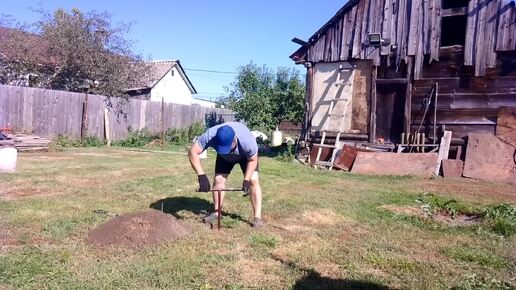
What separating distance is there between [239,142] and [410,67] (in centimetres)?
822

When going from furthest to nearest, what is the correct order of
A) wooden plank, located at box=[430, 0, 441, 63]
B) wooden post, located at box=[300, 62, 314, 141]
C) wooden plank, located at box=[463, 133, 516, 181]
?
1. wooden post, located at box=[300, 62, 314, 141]
2. wooden plank, located at box=[430, 0, 441, 63]
3. wooden plank, located at box=[463, 133, 516, 181]

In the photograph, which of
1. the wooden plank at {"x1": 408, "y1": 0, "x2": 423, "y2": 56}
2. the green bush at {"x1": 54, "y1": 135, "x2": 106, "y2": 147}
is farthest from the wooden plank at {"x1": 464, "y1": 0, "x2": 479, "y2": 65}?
the green bush at {"x1": 54, "y1": 135, "x2": 106, "y2": 147}

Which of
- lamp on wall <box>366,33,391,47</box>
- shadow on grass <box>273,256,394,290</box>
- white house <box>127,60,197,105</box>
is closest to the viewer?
shadow on grass <box>273,256,394,290</box>

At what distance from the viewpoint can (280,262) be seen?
173 inches

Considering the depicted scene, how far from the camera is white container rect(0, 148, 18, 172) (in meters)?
9.20

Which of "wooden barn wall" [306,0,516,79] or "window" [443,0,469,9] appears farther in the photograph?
"window" [443,0,469,9]

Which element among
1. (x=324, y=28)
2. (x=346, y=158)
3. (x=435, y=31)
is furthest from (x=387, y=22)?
(x=346, y=158)

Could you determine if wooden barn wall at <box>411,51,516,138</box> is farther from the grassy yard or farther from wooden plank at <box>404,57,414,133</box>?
the grassy yard

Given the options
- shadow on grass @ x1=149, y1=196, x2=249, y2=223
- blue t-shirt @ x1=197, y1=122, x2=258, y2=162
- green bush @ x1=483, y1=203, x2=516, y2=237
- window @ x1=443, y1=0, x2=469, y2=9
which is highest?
window @ x1=443, y1=0, x2=469, y2=9

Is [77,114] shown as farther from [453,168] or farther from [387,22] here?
[453,168]

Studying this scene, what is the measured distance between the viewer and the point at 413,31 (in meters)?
12.1

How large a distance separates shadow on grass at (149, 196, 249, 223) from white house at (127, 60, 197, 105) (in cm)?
2572

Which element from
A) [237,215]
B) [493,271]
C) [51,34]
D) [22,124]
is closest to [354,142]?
[237,215]

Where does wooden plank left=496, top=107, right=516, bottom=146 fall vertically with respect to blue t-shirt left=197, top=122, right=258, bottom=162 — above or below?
above
